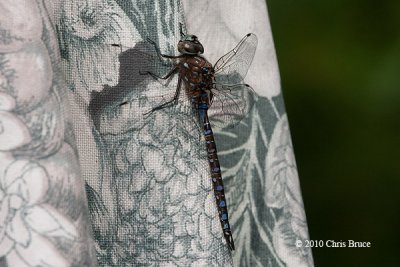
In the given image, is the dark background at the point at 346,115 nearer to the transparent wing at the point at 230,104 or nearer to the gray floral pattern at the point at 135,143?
the transparent wing at the point at 230,104

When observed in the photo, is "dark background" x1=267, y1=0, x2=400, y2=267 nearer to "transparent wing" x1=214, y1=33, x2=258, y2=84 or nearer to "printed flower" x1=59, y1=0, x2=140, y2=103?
"transparent wing" x1=214, y1=33, x2=258, y2=84

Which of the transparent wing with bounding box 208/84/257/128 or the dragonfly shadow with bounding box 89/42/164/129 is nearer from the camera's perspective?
the dragonfly shadow with bounding box 89/42/164/129

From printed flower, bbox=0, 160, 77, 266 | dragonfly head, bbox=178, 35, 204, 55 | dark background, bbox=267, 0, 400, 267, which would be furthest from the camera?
dark background, bbox=267, 0, 400, 267

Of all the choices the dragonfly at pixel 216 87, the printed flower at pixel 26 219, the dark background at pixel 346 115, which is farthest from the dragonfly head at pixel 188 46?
the dark background at pixel 346 115

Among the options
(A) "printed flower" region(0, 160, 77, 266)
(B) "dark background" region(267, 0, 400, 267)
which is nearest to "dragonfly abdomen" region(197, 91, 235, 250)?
(A) "printed flower" region(0, 160, 77, 266)

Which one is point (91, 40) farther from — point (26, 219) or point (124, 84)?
point (26, 219)

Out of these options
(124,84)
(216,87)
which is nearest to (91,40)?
(124,84)

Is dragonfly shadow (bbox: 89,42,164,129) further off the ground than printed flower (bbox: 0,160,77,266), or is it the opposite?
dragonfly shadow (bbox: 89,42,164,129)

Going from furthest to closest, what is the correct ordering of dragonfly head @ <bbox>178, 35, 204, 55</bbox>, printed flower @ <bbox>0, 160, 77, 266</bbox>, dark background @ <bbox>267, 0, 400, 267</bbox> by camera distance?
1. dark background @ <bbox>267, 0, 400, 267</bbox>
2. dragonfly head @ <bbox>178, 35, 204, 55</bbox>
3. printed flower @ <bbox>0, 160, 77, 266</bbox>
